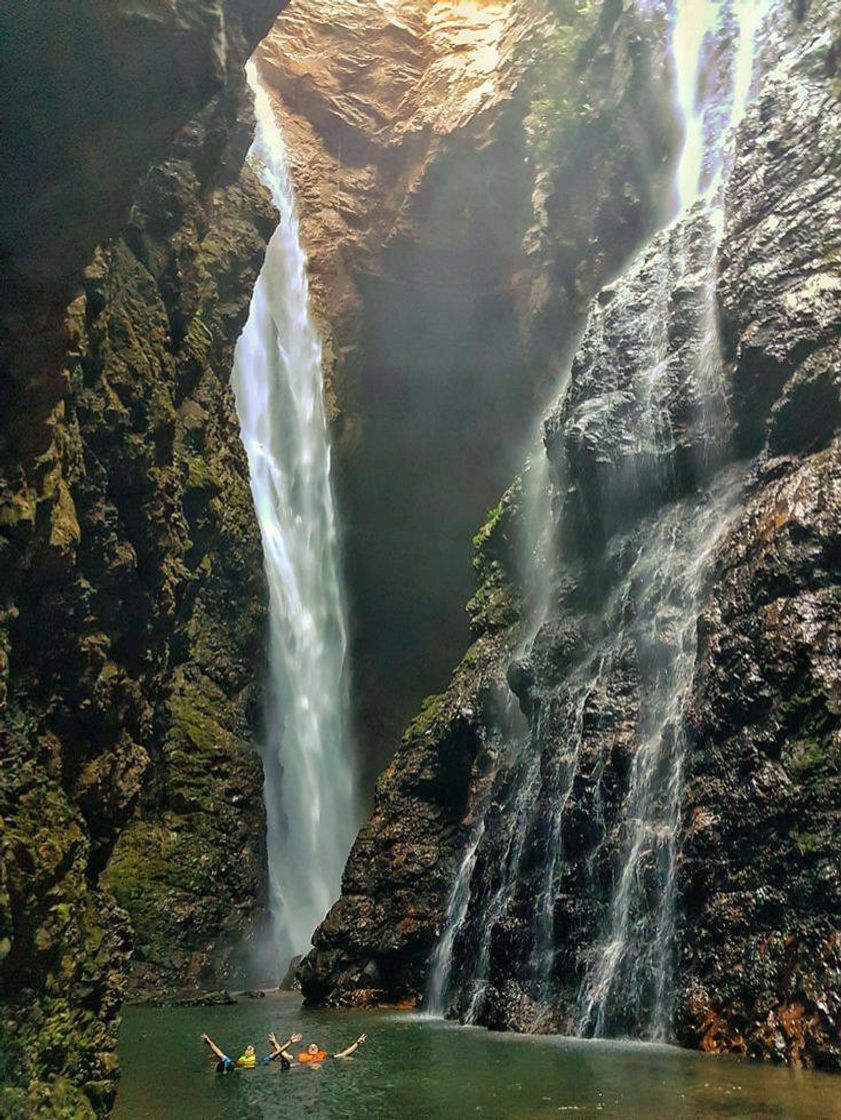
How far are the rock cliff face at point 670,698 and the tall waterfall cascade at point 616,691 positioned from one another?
0.17 ft

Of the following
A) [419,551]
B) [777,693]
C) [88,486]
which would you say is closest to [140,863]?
[88,486]

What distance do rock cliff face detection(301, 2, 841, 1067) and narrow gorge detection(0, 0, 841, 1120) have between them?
77 millimetres

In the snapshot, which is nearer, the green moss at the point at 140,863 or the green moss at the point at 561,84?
the green moss at the point at 140,863

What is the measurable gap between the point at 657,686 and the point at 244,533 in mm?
16270

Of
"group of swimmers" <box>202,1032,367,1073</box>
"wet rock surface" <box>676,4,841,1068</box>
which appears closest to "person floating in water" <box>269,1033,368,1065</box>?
"group of swimmers" <box>202,1032,367,1073</box>

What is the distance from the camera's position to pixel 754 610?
1384 centimetres

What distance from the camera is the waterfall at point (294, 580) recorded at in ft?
94.0

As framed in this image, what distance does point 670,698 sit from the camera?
15.2 metres

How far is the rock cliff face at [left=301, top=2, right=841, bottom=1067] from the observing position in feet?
39.9

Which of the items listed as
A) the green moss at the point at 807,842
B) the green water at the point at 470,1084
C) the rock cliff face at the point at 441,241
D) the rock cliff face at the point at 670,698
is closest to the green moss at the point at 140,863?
the rock cliff face at the point at 670,698

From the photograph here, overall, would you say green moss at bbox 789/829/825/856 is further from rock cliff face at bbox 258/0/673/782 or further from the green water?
rock cliff face at bbox 258/0/673/782

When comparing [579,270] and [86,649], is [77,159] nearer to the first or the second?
[86,649]

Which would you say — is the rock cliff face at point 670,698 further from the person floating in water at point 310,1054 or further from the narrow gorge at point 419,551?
the person floating in water at point 310,1054

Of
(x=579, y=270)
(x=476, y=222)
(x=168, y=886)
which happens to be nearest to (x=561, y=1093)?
(x=168, y=886)
